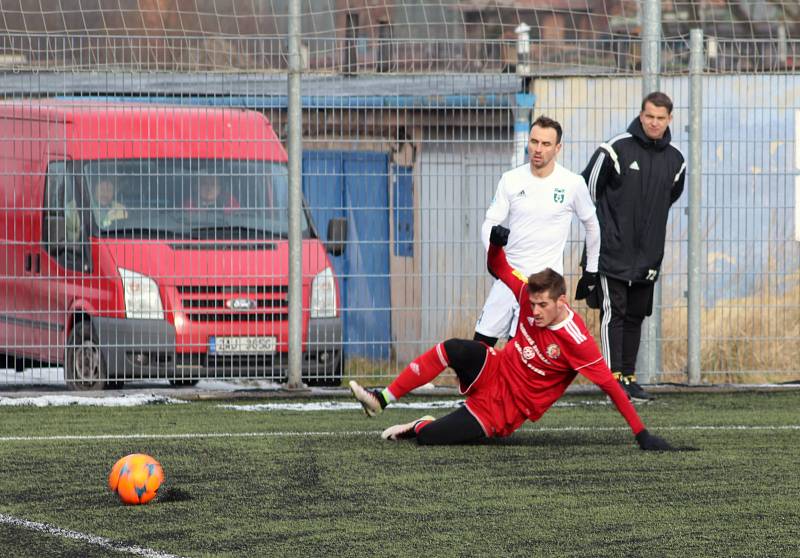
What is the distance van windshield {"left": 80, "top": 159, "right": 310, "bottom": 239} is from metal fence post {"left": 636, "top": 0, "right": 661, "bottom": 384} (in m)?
2.97

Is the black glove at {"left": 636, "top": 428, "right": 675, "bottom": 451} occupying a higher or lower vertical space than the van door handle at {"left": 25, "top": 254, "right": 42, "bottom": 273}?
lower

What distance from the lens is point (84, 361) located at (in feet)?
39.5

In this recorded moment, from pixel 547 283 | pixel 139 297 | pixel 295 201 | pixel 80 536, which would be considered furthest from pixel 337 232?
pixel 80 536

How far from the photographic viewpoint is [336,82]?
484 inches

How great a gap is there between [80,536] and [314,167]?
6232 mm

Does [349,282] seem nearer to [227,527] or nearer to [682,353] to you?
[682,353]

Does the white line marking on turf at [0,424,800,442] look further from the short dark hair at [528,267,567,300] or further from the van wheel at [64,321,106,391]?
the van wheel at [64,321,106,391]

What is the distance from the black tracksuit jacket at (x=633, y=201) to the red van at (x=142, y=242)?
7.34 feet

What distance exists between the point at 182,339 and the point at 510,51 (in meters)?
3.39

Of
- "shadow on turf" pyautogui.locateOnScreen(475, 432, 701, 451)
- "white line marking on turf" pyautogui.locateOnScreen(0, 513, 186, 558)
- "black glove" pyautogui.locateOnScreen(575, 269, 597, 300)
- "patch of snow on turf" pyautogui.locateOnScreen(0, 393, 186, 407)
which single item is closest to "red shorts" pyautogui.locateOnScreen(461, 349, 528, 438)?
"shadow on turf" pyautogui.locateOnScreen(475, 432, 701, 451)

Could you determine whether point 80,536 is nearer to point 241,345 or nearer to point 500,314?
point 500,314

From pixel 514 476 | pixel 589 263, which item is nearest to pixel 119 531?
pixel 514 476

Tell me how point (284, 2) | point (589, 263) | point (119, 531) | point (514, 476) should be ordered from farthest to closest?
1. point (284, 2)
2. point (589, 263)
3. point (514, 476)
4. point (119, 531)

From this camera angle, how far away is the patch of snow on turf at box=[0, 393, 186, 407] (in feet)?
36.9
